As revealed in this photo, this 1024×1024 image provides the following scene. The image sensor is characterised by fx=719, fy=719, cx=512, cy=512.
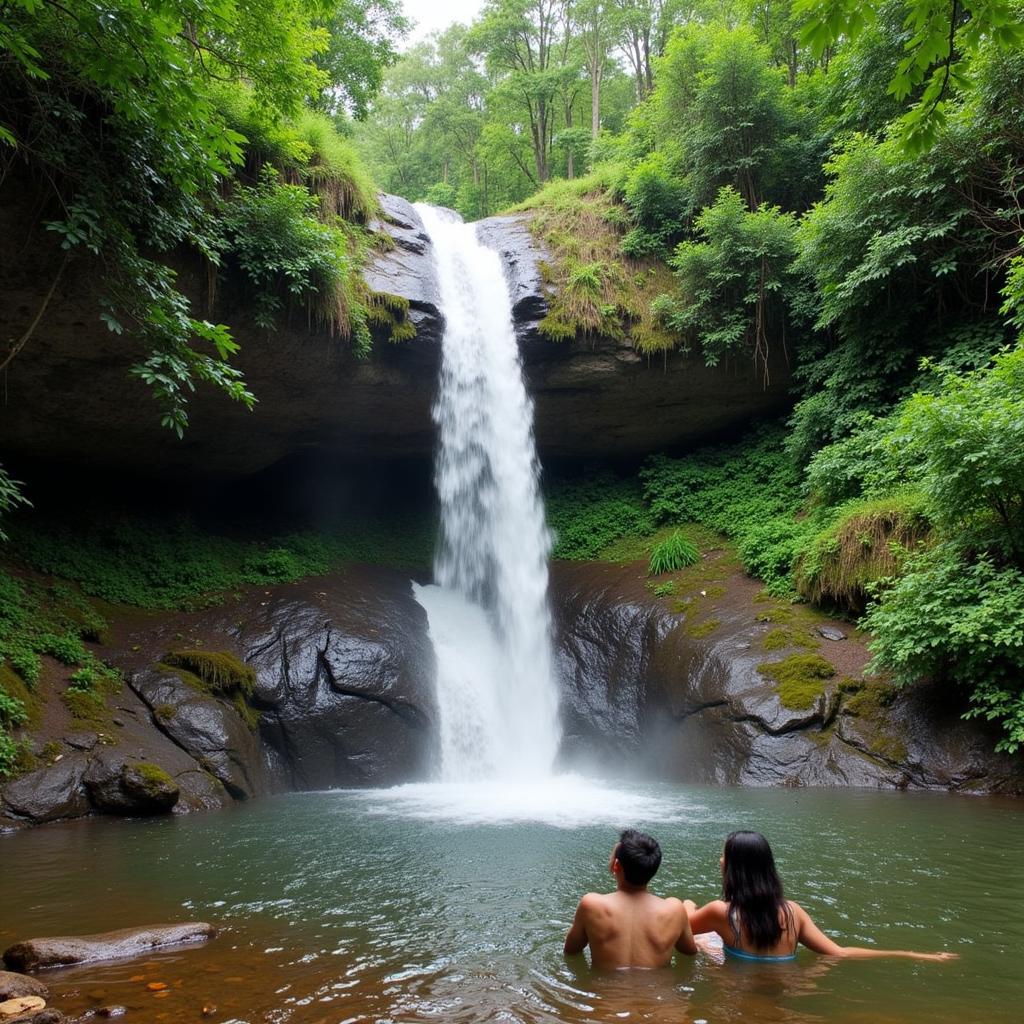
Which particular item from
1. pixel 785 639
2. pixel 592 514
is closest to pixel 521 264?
pixel 592 514

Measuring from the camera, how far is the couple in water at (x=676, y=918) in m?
3.08

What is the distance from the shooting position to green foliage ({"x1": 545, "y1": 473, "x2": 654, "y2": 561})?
14.8 m

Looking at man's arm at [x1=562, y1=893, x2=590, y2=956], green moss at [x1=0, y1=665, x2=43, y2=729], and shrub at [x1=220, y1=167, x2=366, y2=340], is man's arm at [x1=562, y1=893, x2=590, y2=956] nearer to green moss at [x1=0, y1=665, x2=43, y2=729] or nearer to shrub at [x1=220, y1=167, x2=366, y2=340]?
Answer: green moss at [x1=0, y1=665, x2=43, y2=729]

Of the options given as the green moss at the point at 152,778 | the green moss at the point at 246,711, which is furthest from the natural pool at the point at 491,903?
the green moss at the point at 246,711

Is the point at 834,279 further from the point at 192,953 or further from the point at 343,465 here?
the point at 192,953

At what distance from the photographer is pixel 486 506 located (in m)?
14.0

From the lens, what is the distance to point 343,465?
15.8 m

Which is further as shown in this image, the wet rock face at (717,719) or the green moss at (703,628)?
the green moss at (703,628)

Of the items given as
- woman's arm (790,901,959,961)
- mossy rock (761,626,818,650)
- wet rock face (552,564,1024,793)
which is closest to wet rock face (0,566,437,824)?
wet rock face (552,564,1024,793)

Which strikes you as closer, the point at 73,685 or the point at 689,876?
the point at 689,876

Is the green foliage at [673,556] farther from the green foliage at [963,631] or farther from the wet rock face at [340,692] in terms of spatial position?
the green foliage at [963,631]

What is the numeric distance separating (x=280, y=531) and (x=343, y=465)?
208cm

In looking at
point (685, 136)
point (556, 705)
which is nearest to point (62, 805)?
point (556, 705)

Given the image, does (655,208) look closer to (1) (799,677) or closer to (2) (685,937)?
(1) (799,677)
